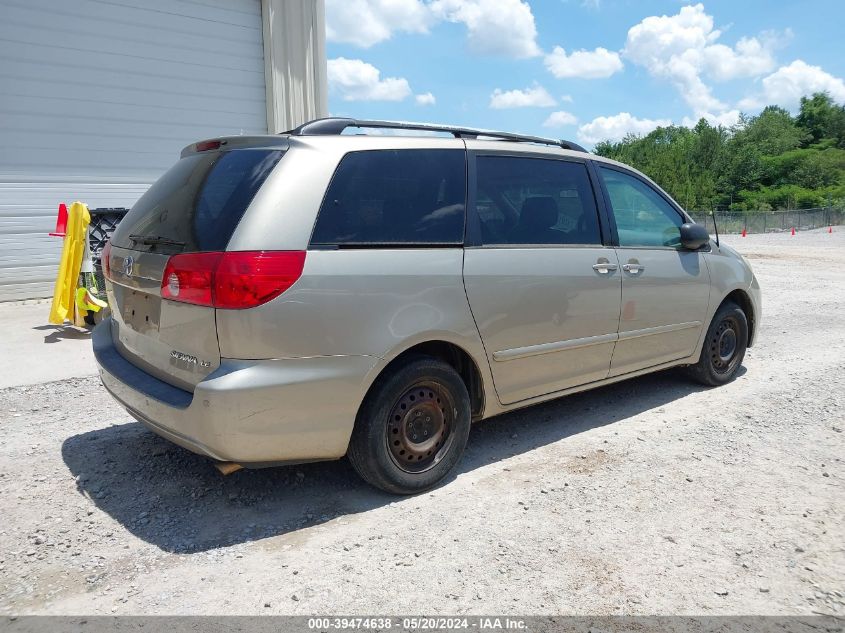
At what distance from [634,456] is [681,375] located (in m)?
2.06

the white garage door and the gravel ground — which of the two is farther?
the white garage door

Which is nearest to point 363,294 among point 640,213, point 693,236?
point 640,213

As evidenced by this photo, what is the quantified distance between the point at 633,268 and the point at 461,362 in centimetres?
157

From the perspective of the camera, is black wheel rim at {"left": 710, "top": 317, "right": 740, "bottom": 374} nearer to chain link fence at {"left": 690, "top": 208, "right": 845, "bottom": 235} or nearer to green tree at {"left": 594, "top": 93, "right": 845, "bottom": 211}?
chain link fence at {"left": 690, "top": 208, "right": 845, "bottom": 235}

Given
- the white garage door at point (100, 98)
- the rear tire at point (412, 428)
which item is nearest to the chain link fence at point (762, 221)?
the white garage door at point (100, 98)

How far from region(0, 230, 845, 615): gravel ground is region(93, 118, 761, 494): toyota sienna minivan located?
1.20 feet

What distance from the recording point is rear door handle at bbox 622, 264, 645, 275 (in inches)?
172

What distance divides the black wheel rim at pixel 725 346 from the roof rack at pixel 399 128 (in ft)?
6.83

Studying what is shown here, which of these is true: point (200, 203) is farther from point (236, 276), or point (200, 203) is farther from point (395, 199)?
point (395, 199)

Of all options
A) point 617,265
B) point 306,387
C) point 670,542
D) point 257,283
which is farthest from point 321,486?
point 617,265

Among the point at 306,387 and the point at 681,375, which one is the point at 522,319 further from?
the point at 681,375

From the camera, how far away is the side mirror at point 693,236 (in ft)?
16.0

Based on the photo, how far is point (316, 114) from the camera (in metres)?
10.9

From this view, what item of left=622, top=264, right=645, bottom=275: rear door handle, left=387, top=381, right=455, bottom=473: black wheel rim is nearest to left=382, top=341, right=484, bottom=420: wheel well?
left=387, top=381, right=455, bottom=473: black wheel rim
